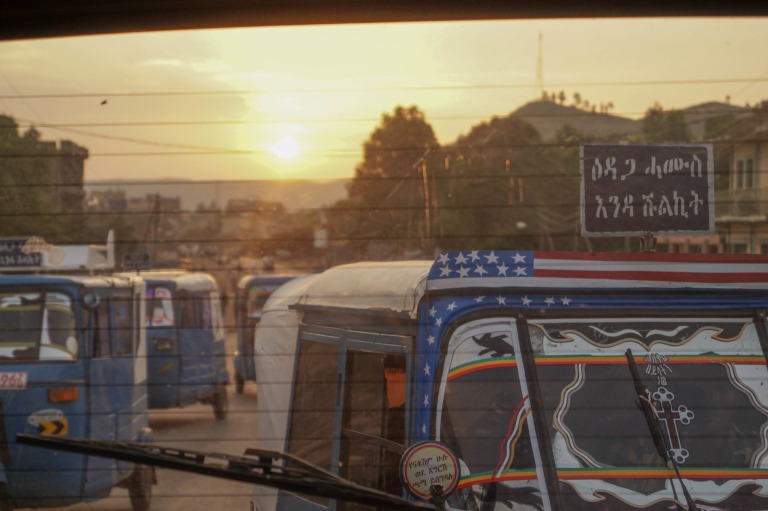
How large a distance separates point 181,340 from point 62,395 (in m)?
5.06

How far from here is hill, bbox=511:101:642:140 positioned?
182 inches

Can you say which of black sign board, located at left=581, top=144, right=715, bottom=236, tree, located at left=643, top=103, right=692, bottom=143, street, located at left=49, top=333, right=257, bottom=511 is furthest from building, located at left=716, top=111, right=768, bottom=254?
street, located at left=49, top=333, right=257, bottom=511

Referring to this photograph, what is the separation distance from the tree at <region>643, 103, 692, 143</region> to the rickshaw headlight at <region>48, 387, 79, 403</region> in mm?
4370

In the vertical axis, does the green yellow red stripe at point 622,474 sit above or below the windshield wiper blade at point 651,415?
below

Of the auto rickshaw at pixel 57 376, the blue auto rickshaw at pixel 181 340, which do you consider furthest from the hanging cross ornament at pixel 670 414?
the blue auto rickshaw at pixel 181 340

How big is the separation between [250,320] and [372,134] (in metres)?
7.77

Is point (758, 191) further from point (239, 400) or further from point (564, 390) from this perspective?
point (239, 400)

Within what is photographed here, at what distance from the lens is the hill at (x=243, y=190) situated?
4.44 metres

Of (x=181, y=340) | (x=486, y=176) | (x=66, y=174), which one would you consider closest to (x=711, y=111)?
(x=486, y=176)

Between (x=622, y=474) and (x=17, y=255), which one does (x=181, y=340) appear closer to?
(x=17, y=255)

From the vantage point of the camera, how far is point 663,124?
5078 mm

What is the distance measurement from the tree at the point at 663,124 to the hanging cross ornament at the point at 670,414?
188 centimetres

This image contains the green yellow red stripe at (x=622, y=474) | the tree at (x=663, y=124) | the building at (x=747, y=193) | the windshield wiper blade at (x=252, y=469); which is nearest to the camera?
the windshield wiper blade at (x=252, y=469)

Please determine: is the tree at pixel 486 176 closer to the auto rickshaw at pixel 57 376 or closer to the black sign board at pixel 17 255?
the black sign board at pixel 17 255
